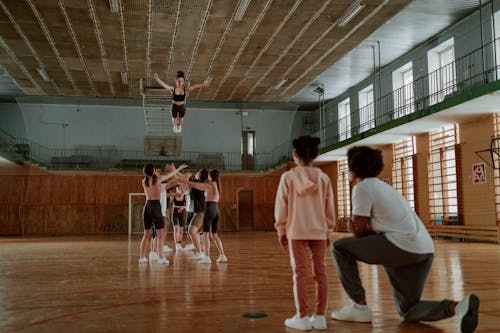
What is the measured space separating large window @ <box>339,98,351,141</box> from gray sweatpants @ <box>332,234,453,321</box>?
19.7 meters

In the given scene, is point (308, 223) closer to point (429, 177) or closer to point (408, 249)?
point (408, 249)

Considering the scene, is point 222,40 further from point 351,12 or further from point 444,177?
point 444,177

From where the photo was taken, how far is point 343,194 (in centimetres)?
2184

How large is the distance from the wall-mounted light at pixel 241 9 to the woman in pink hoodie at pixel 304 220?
7840mm

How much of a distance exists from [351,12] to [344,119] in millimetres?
12741

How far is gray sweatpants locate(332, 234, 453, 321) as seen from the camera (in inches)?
126

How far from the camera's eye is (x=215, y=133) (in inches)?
1029

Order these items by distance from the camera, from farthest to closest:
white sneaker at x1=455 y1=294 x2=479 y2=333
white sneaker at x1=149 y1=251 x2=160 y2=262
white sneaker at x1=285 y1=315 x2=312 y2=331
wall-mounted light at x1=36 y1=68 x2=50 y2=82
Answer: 1. wall-mounted light at x1=36 y1=68 x2=50 y2=82
2. white sneaker at x1=149 y1=251 x2=160 y2=262
3. white sneaker at x1=285 y1=315 x2=312 y2=331
4. white sneaker at x1=455 y1=294 x2=479 y2=333

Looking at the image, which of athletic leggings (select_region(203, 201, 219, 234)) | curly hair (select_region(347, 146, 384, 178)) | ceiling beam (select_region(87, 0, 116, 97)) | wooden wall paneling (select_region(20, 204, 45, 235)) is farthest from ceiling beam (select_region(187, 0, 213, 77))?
wooden wall paneling (select_region(20, 204, 45, 235))

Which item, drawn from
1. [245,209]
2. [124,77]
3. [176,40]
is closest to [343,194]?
[245,209]

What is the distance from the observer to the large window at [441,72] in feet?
49.4

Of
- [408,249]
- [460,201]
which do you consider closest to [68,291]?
[408,249]

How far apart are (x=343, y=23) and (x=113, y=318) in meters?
9.91

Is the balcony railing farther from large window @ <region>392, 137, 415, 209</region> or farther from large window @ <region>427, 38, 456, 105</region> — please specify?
large window @ <region>392, 137, 415, 209</region>
